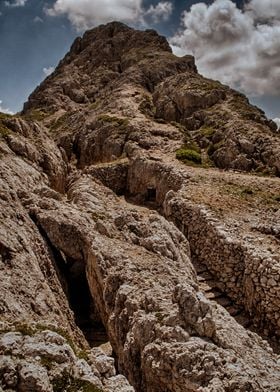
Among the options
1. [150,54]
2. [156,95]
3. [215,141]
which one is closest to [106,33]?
[150,54]

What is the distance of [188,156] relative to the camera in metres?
47.2

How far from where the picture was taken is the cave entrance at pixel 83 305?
18.2 m

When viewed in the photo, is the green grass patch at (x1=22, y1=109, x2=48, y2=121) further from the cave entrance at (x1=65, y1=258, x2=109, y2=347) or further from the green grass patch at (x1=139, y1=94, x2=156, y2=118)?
the cave entrance at (x1=65, y1=258, x2=109, y2=347)

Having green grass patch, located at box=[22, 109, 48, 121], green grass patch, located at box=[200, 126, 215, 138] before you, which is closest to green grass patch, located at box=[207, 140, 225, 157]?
green grass patch, located at box=[200, 126, 215, 138]

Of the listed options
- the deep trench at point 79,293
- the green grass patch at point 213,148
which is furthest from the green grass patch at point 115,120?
the deep trench at point 79,293

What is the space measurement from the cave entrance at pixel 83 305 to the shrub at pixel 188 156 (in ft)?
91.8

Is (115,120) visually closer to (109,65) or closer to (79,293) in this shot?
(79,293)

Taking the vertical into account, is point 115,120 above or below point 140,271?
above

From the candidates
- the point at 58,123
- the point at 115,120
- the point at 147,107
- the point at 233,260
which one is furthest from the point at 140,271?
the point at 58,123

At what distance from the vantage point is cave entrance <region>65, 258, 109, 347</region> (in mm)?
Answer: 18234

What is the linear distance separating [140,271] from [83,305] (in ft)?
13.8

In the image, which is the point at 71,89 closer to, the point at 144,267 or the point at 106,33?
the point at 106,33

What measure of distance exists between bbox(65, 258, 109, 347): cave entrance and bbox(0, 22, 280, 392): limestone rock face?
74 millimetres

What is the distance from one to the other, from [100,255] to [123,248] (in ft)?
5.73
